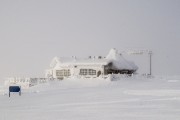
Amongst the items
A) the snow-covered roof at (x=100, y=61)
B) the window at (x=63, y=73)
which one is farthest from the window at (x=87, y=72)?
the window at (x=63, y=73)

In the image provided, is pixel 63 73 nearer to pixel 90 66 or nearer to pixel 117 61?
pixel 90 66

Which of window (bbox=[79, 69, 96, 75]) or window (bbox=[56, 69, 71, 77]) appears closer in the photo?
window (bbox=[79, 69, 96, 75])

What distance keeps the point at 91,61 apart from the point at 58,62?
676 cm

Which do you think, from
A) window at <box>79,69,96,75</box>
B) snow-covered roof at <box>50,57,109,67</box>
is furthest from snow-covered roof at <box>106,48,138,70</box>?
window at <box>79,69,96,75</box>

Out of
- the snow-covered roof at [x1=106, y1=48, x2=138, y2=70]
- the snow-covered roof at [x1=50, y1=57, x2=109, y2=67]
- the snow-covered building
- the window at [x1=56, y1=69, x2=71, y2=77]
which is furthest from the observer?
the snow-covered roof at [x1=106, y1=48, x2=138, y2=70]

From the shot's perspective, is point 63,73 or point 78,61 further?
point 63,73

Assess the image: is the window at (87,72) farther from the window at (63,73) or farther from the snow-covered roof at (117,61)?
the snow-covered roof at (117,61)

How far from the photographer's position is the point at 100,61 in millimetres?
59375

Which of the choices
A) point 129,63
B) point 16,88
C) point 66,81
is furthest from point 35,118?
point 129,63

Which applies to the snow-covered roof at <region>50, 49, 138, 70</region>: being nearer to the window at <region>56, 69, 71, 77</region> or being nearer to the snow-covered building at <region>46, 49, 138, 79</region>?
the snow-covered building at <region>46, 49, 138, 79</region>

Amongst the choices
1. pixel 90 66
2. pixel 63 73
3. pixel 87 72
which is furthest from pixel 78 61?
pixel 63 73

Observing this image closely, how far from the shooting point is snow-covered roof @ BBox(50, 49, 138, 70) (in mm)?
59438

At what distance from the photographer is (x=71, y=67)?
59.9m

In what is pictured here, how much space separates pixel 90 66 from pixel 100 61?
2018 millimetres
